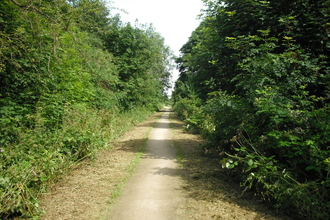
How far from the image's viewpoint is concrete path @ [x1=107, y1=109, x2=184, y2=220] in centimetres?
418

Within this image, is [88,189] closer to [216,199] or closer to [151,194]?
[151,194]

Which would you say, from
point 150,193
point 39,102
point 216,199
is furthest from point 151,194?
point 39,102

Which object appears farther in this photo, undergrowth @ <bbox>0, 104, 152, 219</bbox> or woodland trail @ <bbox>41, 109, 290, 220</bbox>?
woodland trail @ <bbox>41, 109, 290, 220</bbox>

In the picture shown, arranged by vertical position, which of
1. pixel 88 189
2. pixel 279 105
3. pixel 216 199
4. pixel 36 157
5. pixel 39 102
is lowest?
pixel 88 189

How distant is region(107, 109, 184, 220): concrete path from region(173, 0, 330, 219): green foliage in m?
1.42

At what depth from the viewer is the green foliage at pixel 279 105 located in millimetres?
3958

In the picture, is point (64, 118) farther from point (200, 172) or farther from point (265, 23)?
point (265, 23)

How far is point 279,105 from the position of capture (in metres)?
4.82

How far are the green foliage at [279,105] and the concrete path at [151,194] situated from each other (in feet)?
4.67

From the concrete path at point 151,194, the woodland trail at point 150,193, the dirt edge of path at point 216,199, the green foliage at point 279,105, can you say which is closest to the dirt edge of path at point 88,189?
the woodland trail at point 150,193

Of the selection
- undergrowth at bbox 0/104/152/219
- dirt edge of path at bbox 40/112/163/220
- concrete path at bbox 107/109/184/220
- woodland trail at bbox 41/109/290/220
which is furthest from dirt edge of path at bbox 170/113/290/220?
undergrowth at bbox 0/104/152/219

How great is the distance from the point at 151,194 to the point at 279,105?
343 centimetres

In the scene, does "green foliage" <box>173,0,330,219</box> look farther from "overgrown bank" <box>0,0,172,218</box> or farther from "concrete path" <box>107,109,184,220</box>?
"overgrown bank" <box>0,0,172,218</box>

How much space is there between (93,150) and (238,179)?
168 inches
